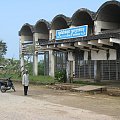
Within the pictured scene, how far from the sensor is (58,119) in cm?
1098

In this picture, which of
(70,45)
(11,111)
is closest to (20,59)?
(70,45)

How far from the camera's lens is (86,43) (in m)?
24.0

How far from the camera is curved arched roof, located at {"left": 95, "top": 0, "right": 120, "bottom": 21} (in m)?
26.0

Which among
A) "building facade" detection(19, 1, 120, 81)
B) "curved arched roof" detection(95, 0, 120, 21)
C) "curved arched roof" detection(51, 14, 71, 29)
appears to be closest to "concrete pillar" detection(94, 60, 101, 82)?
"building facade" detection(19, 1, 120, 81)

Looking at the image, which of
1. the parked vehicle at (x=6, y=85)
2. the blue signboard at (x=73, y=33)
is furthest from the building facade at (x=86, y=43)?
the parked vehicle at (x=6, y=85)

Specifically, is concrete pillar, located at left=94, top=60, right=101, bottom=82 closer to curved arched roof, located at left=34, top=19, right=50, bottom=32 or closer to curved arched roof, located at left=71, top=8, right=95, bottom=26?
curved arched roof, located at left=71, top=8, right=95, bottom=26

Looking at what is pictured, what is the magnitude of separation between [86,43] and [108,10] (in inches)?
203

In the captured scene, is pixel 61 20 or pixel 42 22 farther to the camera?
pixel 42 22

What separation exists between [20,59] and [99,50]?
21.0 m

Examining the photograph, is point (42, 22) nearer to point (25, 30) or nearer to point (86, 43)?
point (25, 30)

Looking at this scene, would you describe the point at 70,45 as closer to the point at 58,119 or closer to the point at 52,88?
the point at 52,88

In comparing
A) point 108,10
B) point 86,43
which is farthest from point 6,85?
point 108,10

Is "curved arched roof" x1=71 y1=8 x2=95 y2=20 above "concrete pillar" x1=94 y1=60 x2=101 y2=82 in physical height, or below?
above

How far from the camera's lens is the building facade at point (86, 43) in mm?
23250
